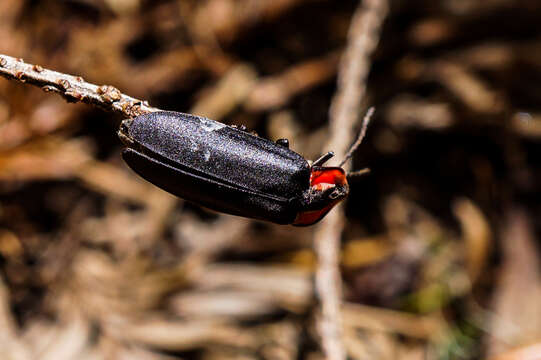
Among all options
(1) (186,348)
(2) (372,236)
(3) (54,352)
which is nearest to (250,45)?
(2) (372,236)

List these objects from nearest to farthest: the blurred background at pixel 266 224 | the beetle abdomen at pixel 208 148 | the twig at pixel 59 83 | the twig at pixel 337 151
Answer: the twig at pixel 59 83
the beetle abdomen at pixel 208 148
the twig at pixel 337 151
the blurred background at pixel 266 224

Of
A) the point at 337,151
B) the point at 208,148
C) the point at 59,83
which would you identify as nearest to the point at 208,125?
the point at 208,148

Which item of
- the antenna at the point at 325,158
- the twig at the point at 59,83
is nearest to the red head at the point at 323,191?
the antenna at the point at 325,158

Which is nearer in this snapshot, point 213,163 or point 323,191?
point 213,163

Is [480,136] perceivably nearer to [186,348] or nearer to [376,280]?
[376,280]

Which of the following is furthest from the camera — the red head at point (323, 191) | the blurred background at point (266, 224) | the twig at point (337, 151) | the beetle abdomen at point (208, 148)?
the blurred background at point (266, 224)

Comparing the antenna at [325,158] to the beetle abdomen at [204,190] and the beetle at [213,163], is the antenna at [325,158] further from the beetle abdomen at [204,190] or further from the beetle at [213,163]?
the beetle abdomen at [204,190]

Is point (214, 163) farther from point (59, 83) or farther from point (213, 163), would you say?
point (59, 83)
